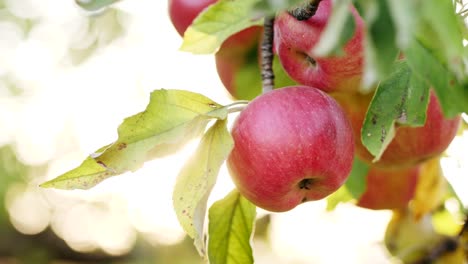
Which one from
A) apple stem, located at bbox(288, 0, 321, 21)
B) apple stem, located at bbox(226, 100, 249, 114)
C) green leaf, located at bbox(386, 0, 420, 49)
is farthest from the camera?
apple stem, located at bbox(226, 100, 249, 114)

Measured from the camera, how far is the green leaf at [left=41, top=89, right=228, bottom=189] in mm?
719

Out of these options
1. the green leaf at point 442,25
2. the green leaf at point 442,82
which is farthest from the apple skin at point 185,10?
the green leaf at point 442,25

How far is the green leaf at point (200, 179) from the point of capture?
715mm

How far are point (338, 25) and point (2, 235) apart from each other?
8.95 ft

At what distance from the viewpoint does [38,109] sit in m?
2.92

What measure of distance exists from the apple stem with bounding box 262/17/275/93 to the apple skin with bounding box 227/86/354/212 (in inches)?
1.7

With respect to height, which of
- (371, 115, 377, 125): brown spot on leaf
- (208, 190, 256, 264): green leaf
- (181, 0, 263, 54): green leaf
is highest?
(181, 0, 263, 54): green leaf

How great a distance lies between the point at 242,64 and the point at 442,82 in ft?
1.36

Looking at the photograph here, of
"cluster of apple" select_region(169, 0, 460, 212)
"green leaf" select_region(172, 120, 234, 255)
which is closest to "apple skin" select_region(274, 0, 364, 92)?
"cluster of apple" select_region(169, 0, 460, 212)

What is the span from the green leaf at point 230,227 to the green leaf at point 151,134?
15 cm

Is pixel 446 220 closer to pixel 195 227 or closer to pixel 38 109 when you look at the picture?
pixel 195 227

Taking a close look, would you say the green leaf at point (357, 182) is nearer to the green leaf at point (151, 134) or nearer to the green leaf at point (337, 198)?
the green leaf at point (337, 198)

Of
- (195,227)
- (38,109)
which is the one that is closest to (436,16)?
(195,227)

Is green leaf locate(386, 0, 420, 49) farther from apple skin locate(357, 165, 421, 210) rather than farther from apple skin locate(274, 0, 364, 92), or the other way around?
apple skin locate(357, 165, 421, 210)
